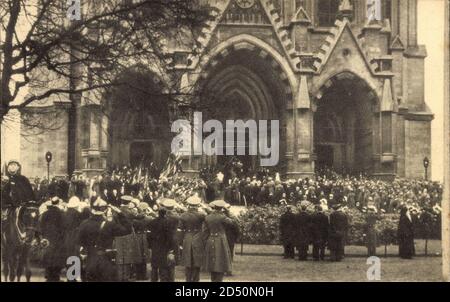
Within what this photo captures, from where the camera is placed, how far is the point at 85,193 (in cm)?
2336

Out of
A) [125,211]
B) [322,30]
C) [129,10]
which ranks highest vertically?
[322,30]

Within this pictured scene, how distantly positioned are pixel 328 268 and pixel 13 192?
7835 millimetres

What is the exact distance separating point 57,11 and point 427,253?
11.1 m

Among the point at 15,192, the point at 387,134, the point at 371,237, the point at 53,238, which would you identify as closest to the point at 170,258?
the point at 53,238

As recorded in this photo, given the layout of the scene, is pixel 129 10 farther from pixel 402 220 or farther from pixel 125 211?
pixel 402 220

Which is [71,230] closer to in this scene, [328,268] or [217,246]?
[217,246]

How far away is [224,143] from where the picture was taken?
22812mm

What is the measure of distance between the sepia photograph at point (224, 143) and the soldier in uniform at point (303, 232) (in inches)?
2.7

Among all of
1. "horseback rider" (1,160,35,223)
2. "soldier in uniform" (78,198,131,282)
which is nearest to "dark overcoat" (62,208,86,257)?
"horseback rider" (1,160,35,223)

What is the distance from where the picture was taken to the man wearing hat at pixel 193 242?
15383 millimetres

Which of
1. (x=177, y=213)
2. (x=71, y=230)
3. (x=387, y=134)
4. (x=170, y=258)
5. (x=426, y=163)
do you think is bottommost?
(x=170, y=258)

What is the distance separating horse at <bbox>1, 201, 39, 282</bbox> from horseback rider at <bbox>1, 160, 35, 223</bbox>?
0.27 feet
